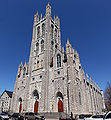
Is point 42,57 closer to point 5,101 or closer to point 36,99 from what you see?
point 36,99

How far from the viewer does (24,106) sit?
32.3 meters

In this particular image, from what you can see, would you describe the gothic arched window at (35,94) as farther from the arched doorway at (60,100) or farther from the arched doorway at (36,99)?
the arched doorway at (60,100)

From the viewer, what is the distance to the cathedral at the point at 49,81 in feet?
90.4

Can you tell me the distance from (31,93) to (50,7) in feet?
117

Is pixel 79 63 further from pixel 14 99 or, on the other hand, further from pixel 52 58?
pixel 14 99

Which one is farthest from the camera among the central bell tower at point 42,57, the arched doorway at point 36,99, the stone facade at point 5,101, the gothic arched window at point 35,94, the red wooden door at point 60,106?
the stone facade at point 5,101

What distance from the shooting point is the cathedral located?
2756 cm

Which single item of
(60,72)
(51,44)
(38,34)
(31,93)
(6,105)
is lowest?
(6,105)

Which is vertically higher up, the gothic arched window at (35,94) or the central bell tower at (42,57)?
the central bell tower at (42,57)

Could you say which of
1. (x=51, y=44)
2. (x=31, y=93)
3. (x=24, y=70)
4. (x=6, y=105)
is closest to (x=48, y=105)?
(x=31, y=93)

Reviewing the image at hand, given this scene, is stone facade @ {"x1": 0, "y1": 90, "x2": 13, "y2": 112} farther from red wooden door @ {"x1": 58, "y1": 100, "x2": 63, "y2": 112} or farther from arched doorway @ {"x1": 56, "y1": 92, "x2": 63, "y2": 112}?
red wooden door @ {"x1": 58, "y1": 100, "x2": 63, "y2": 112}

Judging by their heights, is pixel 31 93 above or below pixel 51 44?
below

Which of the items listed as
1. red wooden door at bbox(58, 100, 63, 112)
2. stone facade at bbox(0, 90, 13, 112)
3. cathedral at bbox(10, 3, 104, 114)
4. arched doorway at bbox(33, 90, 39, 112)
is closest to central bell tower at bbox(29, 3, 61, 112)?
cathedral at bbox(10, 3, 104, 114)

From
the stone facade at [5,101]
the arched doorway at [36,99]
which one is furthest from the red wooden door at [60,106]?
the stone facade at [5,101]
